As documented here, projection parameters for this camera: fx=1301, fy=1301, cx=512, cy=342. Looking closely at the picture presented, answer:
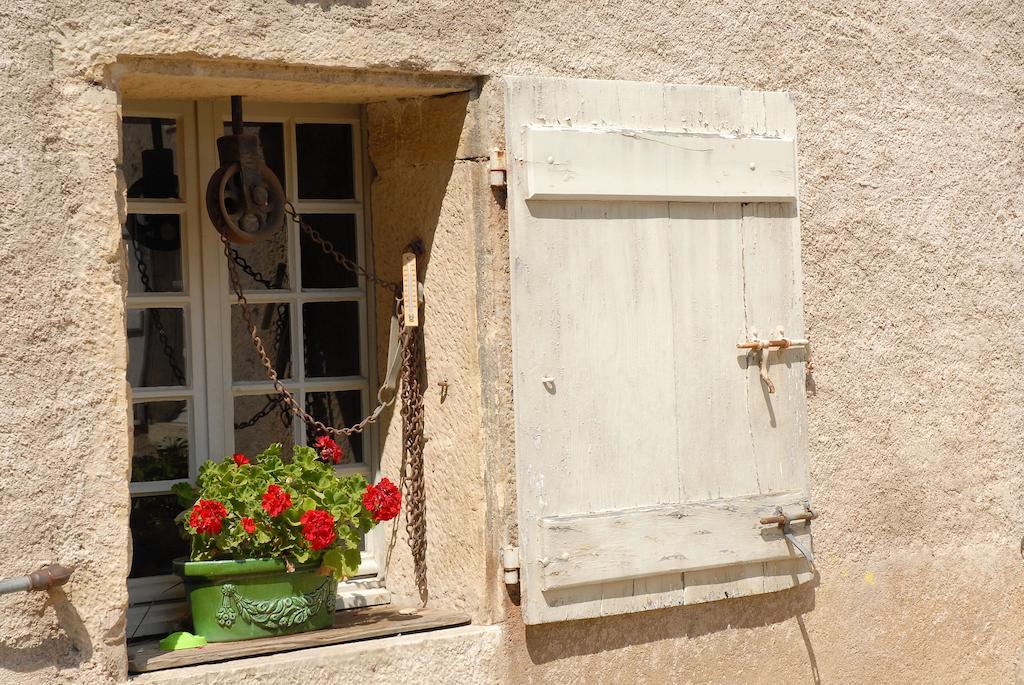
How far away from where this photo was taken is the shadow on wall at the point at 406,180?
387 centimetres

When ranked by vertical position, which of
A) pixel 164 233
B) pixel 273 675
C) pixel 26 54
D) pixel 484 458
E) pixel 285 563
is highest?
pixel 26 54

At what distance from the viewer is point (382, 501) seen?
3680 millimetres

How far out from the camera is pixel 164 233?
3.96m

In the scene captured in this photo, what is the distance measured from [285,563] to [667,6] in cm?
202

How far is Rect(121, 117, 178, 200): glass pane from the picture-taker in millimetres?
3928

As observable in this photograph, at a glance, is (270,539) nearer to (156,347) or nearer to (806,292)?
(156,347)

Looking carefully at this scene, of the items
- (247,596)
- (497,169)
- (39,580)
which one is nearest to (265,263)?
(497,169)

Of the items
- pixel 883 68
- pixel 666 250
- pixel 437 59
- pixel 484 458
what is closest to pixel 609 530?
pixel 484 458

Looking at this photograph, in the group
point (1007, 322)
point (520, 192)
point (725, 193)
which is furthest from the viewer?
point (1007, 322)

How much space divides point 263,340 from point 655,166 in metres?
Answer: 1.34

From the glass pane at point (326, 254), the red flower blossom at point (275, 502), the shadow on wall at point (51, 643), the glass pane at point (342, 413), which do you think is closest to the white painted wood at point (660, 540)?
the red flower blossom at point (275, 502)

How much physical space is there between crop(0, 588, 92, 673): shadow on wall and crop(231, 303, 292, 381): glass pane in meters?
1.03

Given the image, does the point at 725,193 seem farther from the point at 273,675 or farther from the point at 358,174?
the point at 273,675

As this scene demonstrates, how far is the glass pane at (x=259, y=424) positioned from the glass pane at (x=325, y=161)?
672 millimetres
